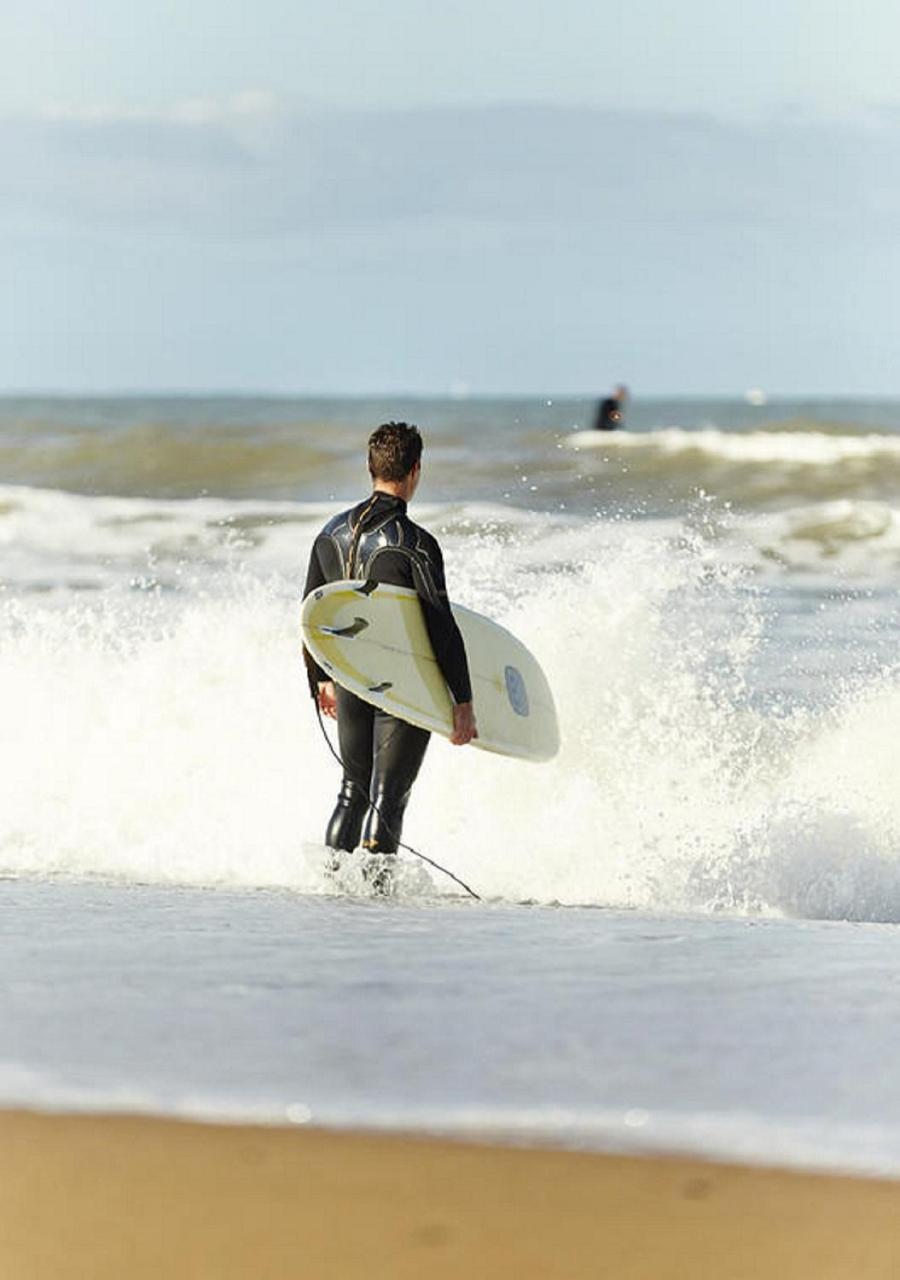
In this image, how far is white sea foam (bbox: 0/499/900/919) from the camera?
21.3 ft

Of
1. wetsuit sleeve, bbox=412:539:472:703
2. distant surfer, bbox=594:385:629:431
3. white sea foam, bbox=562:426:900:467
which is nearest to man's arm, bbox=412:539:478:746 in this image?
wetsuit sleeve, bbox=412:539:472:703

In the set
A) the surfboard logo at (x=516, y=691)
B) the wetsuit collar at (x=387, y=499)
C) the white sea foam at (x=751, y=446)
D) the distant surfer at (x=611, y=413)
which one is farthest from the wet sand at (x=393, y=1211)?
the distant surfer at (x=611, y=413)

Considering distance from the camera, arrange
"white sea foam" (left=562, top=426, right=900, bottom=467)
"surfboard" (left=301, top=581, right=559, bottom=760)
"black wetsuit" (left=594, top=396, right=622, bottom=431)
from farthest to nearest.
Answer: "black wetsuit" (left=594, top=396, right=622, bottom=431)
"white sea foam" (left=562, top=426, right=900, bottom=467)
"surfboard" (left=301, top=581, right=559, bottom=760)

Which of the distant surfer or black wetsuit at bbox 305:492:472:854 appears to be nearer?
black wetsuit at bbox 305:492:472:854

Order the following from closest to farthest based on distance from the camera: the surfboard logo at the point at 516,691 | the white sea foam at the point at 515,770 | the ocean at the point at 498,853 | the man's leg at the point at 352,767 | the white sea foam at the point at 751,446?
the ocean at the point at 498,853, the man's leg at the point at 352,767, the surfboard logo at the point at 516,691, the white sea foam at the point at 515,770, the white sea foam at the point at 751,446

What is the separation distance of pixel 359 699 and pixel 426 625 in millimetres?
323

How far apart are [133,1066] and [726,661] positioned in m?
5.92

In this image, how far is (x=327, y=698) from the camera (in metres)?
5.80

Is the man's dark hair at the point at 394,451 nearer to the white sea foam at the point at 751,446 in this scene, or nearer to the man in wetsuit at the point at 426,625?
the man in wetsuit at the point at 426,625

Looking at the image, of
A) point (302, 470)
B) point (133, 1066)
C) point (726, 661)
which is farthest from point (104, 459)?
point (133, 1066)

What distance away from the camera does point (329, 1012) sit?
4121mm

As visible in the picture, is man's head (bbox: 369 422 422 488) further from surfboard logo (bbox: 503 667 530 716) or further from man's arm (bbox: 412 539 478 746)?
surfboard logo (bbox: 503 667 530 716)

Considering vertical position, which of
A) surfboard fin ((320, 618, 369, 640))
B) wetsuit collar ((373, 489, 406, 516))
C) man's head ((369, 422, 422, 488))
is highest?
man's head ((369, 422, 422, 488))

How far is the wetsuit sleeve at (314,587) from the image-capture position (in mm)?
5607
